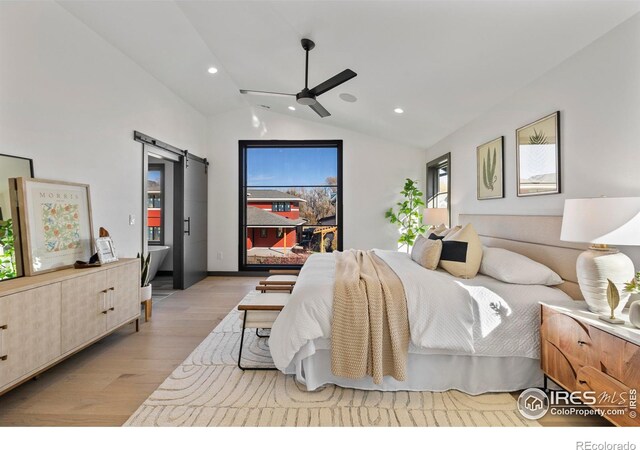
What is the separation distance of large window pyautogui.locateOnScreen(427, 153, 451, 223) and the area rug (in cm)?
324

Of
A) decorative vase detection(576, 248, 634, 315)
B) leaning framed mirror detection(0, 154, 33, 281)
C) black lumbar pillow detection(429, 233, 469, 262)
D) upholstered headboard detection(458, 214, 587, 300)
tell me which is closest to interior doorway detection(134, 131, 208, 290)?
leaning framed mirror detection(0, 154, 33, 281)

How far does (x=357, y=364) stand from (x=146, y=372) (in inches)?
62.6

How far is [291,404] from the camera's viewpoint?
6.43ft

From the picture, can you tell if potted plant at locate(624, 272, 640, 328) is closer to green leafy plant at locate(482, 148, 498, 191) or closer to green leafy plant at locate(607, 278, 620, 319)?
green leafy plant at locate(607, 278, 620, 319)

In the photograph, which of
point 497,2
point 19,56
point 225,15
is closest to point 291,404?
point 497,2

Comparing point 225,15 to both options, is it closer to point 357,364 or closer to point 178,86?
point 178,86

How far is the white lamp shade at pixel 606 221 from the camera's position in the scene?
163 cm

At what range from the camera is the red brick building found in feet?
20.0

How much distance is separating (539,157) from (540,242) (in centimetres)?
74

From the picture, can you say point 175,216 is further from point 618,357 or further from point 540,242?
point 618,357

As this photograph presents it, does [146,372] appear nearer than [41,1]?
Yes

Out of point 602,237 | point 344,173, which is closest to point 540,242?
point 602,237

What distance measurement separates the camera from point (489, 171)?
355 centimetres

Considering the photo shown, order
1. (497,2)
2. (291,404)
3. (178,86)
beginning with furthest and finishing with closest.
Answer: (178,86), (497,2), (291,404)
